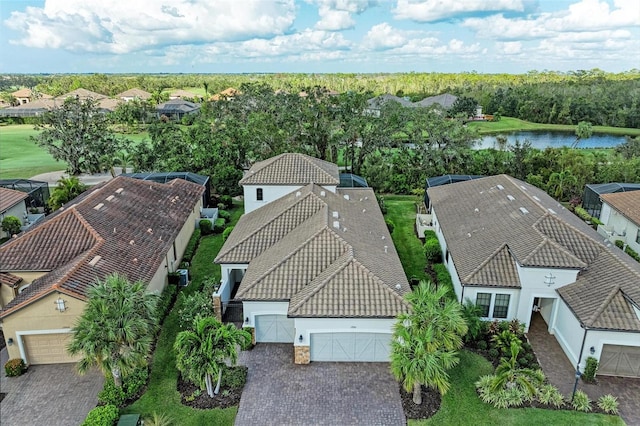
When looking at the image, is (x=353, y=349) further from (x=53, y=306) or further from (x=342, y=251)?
(x=53, y=306)

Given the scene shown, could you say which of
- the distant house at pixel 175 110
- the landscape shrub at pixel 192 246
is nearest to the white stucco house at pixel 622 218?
the landscape shrub at pixel 192 246

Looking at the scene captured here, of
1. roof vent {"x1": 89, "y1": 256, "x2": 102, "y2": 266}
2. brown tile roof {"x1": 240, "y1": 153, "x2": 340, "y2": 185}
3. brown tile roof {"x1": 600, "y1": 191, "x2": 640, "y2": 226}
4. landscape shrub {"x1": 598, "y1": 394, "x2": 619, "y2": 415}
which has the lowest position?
landscape shrub {"x1": 598, "y1": 394, "x2": 619, "y2": 415}

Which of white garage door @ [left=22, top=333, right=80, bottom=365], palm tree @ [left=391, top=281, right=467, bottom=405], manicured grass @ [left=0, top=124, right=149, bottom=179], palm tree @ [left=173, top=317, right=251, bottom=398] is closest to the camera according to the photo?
palm tree @ [left=391, top=281, right=467, bottom=405]

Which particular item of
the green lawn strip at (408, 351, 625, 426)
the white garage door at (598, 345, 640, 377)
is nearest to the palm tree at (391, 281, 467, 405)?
the green lawn strip at (408, 351, 625, 426)

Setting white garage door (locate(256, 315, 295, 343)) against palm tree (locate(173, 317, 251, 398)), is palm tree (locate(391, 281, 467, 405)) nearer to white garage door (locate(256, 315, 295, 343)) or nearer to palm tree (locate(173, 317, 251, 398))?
white garage door (locate(256, 315, 295, 343))

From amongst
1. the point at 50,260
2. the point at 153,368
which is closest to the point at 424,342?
the point at 153,368

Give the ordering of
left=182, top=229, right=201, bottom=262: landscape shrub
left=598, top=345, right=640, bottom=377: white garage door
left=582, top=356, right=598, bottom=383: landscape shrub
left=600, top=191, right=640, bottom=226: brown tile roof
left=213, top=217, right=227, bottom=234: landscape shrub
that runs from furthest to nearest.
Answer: left=213, top=217, right=227, bottom=234: landscape shrub → left=600, top=191, right=640, bottom=226: brown tile roof → left=182, top=229, right=201, bottom=262: landscape shrub → left=598, top=345, right=640, bottom=377: white garage door → left=582, top=356, right=598, bottom=383: landscape shrub

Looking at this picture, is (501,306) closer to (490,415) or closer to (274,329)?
(490,415)
